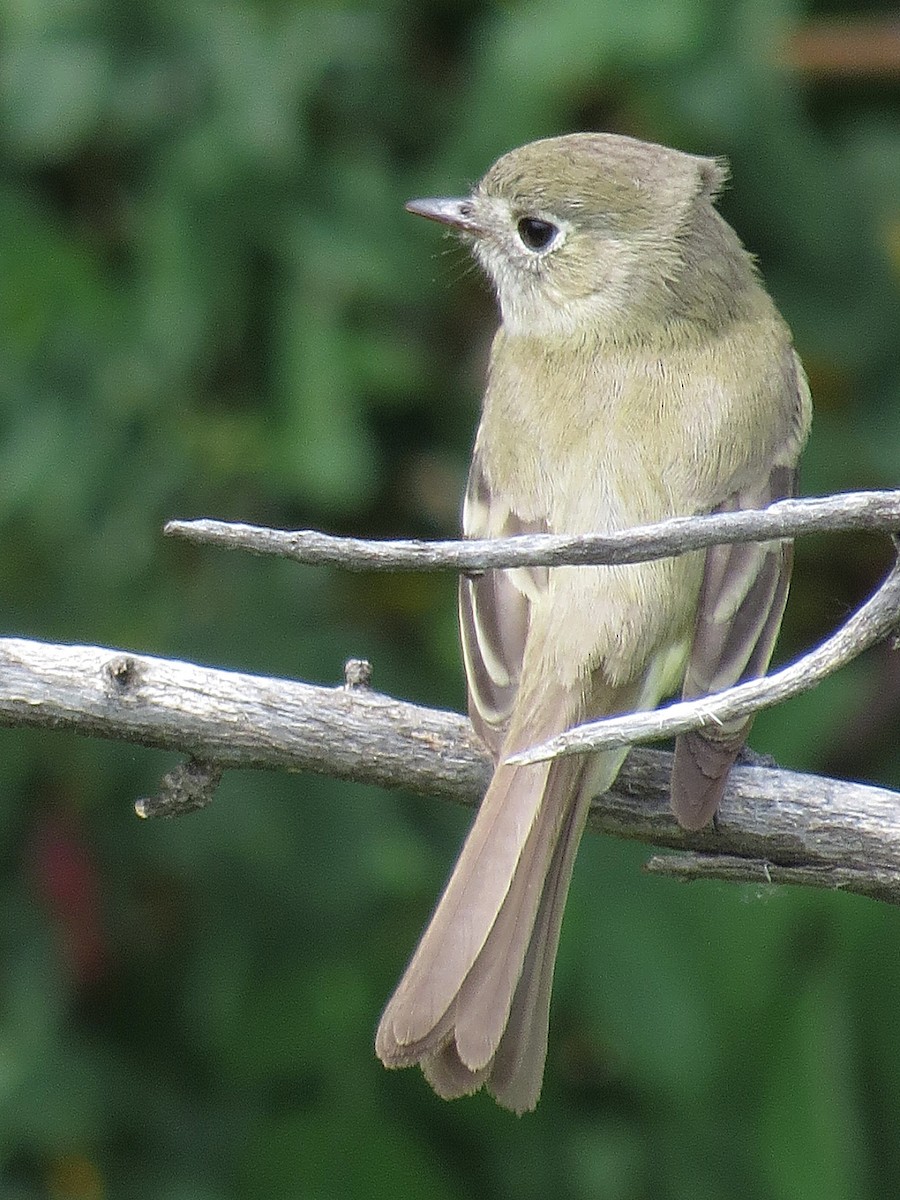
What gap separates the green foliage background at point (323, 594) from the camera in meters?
4.76

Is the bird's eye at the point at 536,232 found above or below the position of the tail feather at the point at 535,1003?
above

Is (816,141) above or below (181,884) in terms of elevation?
above

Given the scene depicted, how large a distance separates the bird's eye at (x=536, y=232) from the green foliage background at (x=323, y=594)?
261mm

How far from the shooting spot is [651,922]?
476 centimetres

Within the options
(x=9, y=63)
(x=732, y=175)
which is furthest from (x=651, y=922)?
(x=9, y=63)

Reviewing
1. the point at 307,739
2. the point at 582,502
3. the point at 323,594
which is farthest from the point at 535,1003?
the point at 323,594

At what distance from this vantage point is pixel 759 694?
3.12 metres

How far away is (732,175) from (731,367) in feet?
3.08

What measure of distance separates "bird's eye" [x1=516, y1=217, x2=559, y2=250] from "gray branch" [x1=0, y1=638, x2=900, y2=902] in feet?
5.50

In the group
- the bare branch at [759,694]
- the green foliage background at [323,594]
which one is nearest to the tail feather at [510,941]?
the bare branch at [759,694]

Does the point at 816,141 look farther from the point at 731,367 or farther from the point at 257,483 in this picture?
the point at 257,483

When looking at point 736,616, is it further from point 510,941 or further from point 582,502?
point 510,941

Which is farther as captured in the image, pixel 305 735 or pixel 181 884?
pixel 181 884

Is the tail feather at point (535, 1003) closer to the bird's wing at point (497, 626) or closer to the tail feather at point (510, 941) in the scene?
the tail feather at point (510, 941)
